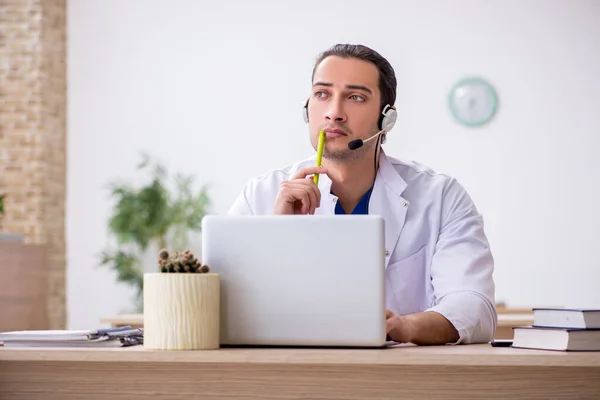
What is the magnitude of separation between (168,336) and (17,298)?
115 inches

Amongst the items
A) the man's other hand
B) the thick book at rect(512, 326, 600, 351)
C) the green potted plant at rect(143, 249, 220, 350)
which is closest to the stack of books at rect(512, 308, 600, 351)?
the thick book at rect(512, 326, 600, 351)

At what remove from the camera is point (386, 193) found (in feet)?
7.16

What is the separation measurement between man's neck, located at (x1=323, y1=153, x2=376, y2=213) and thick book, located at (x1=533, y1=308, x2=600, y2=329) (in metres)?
0.82

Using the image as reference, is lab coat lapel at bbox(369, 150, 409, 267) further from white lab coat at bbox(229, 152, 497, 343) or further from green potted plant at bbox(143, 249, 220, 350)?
green potted plant at bbox(143, 249, 220, 350)

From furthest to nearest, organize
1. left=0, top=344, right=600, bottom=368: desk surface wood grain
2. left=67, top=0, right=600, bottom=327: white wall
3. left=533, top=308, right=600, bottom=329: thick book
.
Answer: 1. left=67, top=0, right=600, bottom=327: white wall
2. left=533, top=308, right=600, bottom=329: thick book
3. left=0, top=344, right=600, bottom=368: desk surface wood grain

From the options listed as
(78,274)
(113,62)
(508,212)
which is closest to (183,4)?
(113,62)

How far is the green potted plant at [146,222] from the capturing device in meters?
6.03

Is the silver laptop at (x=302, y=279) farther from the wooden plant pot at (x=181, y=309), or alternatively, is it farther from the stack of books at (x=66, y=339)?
the stack of books at (x=66, y=339)

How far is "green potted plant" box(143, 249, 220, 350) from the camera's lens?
1.39m

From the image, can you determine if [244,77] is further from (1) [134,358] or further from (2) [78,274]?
(1) [134,358]

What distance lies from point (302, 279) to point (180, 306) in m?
0.20

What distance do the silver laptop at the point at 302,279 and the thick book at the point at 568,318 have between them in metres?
0.27

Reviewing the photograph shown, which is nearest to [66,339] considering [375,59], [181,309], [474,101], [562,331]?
[181,309]

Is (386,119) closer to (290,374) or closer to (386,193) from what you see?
(386,193)
